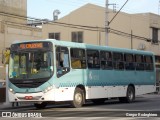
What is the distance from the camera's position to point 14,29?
229 feet

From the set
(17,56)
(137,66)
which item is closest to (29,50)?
(17,56)

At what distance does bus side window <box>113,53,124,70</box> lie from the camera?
27.1 metres

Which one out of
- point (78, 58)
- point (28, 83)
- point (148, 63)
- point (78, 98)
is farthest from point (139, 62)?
point (28, 83)

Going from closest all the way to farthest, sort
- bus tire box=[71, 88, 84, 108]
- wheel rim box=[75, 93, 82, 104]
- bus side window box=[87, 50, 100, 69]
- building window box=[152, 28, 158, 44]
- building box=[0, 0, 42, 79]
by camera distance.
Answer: bus tire box=[71, 88, 84, 108]
wheel rim box=[75, 93, 82, 104]
bus side window box=[87, 50, 100, 69]
building window box=[152, 28, 158, 44]
building box=[0, 0, 42, 79]

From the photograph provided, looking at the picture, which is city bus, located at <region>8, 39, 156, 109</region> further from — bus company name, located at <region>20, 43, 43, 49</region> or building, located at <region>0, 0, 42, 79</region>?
building, located at <region>0, 0, 42, 79</region>

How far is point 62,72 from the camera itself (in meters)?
22.1

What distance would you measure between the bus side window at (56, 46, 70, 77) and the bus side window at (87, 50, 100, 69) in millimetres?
2206

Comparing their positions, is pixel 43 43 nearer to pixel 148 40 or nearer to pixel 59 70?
pixel 59 70

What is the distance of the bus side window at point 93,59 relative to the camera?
24.6m

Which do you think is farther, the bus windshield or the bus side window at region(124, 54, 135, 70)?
the bus side window at region(124, 54, 135, 70)

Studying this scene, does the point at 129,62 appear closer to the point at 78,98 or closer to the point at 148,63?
the point at 148,63

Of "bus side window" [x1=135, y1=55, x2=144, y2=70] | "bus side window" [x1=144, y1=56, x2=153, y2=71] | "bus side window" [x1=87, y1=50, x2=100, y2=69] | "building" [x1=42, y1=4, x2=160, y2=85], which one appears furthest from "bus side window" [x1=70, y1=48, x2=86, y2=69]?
"building" [x1=42, y1=4, x2=160, y2=85]

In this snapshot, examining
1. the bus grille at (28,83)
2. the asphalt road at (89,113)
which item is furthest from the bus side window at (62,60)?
the asphalt road at (89,113)

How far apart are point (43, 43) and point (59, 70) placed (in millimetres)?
1509
